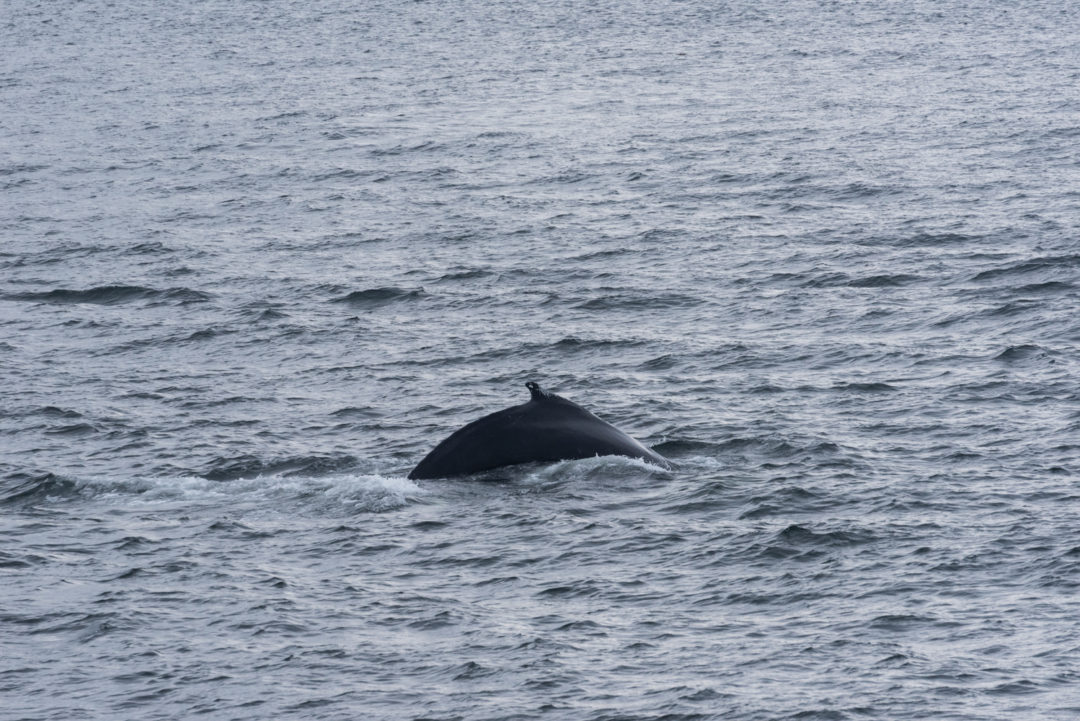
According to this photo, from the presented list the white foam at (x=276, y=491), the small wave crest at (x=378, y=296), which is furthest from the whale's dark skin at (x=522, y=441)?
the small wave crest at (x=378, y=296)

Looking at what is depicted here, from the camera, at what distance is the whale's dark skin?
81.5ft

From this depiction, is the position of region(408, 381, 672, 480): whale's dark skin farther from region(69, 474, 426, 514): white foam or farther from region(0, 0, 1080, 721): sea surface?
region(69, 474, 426, 514): white foam

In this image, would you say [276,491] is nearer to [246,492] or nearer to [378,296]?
[246,492]

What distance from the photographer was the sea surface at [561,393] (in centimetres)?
1966

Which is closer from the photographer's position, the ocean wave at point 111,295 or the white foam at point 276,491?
the white foam at point 276,491

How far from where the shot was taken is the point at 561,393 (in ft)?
99.1

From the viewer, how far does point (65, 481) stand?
2627 cm

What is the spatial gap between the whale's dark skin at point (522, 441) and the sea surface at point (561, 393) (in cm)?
29

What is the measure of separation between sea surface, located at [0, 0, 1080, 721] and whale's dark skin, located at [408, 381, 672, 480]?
0.29m

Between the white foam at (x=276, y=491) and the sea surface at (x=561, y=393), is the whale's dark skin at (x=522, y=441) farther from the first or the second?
the white foam at (x=276, y=491)

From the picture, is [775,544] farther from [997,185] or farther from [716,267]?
[997,185]

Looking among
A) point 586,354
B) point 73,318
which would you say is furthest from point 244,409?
point 73,318

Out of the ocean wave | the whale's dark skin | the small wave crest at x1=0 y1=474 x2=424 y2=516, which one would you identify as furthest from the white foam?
the ocean wave

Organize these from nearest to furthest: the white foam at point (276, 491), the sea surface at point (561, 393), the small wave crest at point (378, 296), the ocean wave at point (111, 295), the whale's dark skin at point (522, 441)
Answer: the sea surface at point (561, 393), the white foam at point (276, 491), the whale's dark skin at point (522, 441), the small wave crest at point (378, 296), the ocean wave at point (111, 295)
